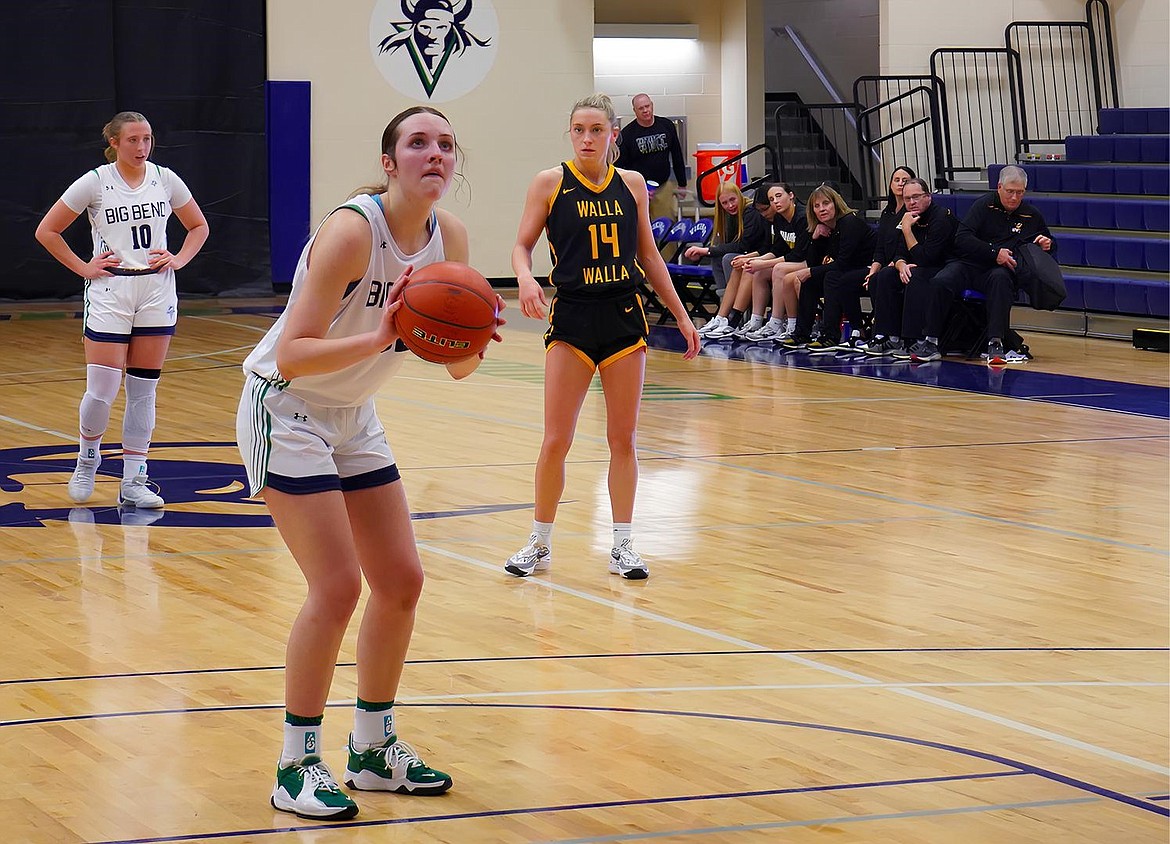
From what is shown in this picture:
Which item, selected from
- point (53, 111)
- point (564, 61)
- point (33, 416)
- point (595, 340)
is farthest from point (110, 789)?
point (564, 61)

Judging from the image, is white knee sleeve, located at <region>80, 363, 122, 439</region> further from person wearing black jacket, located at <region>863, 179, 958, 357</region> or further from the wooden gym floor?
person wearing black jacket, located at <region>863, 179, 958, 357</region>

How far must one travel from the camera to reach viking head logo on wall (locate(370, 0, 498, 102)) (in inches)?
717

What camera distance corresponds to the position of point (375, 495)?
3.58m

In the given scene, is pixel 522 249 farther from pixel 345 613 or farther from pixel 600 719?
pixel 345 613

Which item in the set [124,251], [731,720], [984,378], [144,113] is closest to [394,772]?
[731,720]

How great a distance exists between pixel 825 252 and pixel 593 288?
7.95 m

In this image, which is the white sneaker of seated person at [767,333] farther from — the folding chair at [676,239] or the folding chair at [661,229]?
the folding chair at [661,229]

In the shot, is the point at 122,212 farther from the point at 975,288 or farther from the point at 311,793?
the point at 975,288

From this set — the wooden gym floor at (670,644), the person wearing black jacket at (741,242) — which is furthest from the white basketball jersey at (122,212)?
the person wearing black jacket at (741,242)

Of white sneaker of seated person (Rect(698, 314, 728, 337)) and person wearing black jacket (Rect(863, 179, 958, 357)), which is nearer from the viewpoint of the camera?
person wearing black jacket (Rect(863, 179, 958, 357))

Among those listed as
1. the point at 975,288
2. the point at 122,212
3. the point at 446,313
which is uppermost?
the point at 975,288

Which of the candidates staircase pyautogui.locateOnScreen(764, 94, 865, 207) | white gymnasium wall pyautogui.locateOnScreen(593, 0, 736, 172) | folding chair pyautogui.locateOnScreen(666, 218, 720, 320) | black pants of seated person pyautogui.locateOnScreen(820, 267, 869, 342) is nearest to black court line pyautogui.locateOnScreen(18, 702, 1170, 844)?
black pants of seated person pyautogui.locateOnScreen(820, 267, 869, 342)

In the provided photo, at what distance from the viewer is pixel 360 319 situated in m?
3.48

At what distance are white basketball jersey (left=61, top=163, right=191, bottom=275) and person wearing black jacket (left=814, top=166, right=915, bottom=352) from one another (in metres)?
7.08
